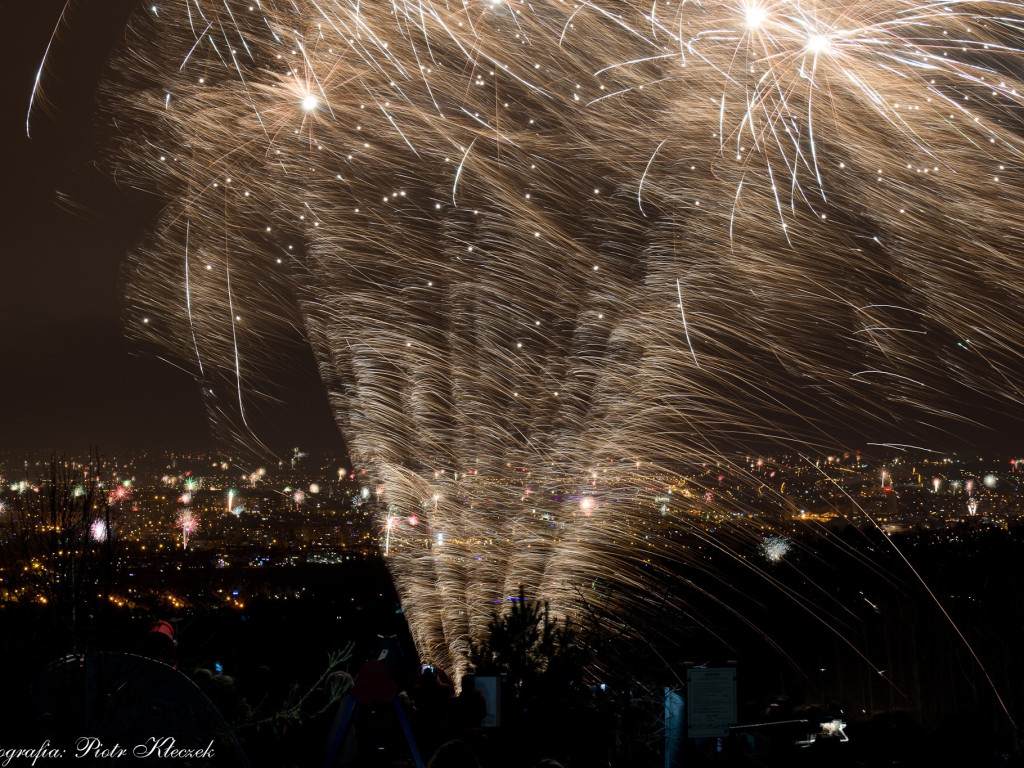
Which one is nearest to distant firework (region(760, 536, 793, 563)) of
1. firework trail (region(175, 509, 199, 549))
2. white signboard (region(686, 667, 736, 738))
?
firework trail (region(175, 509, 199, 549))

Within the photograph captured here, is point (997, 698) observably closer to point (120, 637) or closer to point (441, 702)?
point (441, 702)

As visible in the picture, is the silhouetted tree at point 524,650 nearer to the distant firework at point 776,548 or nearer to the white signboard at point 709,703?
the white signboard at point 709,703

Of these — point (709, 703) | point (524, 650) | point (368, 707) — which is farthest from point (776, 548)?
point (709, 703)

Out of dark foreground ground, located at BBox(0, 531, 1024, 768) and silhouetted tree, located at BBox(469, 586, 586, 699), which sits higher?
silhouetted tree, located at BBox(469, 586, 586, 699)

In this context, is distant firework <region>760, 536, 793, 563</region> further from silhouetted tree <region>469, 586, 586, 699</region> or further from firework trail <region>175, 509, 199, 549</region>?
silhouetted tree <region>469, 586, 586, 699</region>

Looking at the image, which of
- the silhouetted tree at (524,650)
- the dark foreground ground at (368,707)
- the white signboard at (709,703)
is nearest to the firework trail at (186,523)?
the dark foreground ground at (368,707)

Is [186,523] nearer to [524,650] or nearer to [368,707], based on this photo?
[524,650]

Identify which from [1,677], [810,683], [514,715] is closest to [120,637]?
[1,677]

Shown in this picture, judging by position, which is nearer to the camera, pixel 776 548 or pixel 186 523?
pixel 186 523
